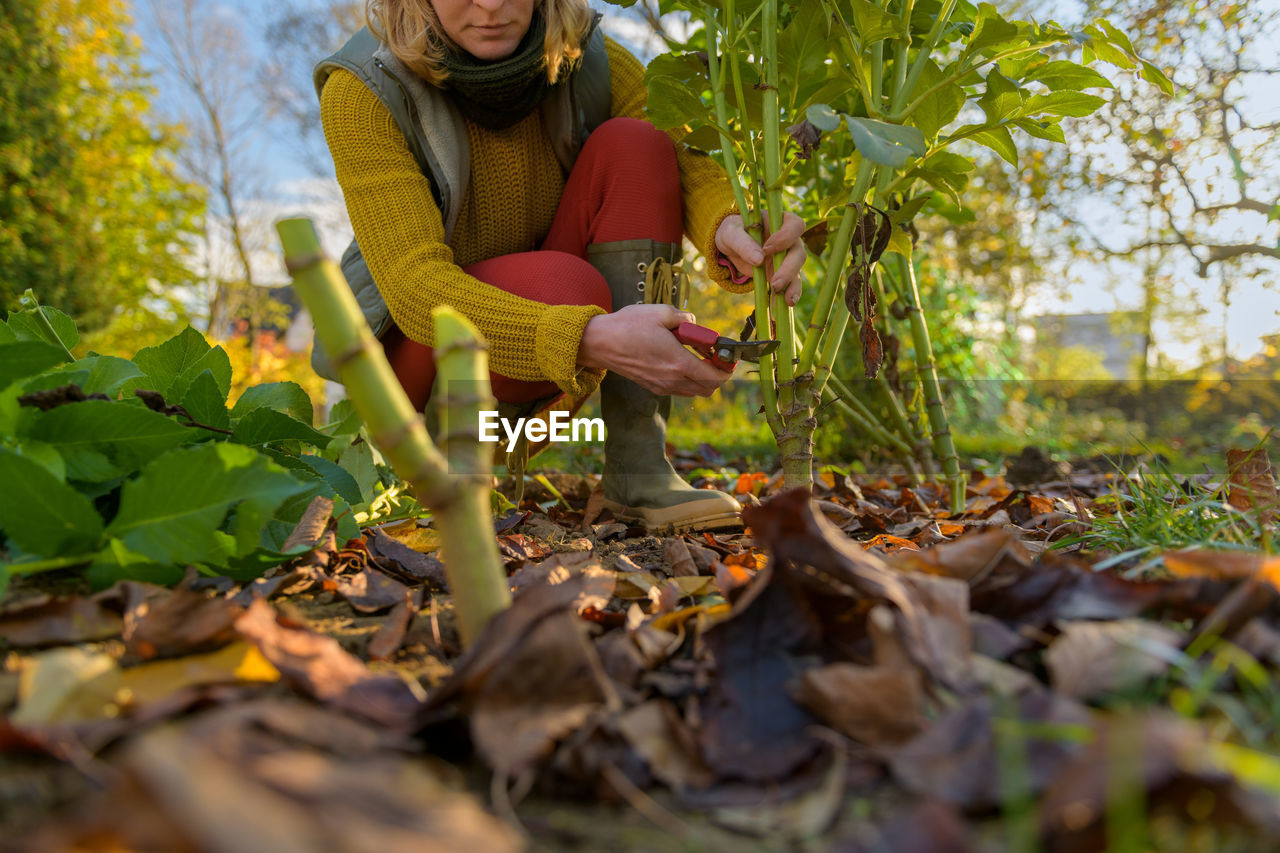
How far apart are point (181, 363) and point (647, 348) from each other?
82 centimetres

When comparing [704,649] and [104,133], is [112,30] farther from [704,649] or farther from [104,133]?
[704,649]

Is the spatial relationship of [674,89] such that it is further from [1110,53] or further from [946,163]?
[1110,53]

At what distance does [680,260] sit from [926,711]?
1.58 metres

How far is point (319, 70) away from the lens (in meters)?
1.85

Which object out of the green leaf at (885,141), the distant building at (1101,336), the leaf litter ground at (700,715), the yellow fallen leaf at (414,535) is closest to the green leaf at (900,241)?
the green leaf at (885,141)

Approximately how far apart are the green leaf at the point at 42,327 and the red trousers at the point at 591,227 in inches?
30.2

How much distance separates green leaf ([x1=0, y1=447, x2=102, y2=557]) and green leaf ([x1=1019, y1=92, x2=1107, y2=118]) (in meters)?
1.47

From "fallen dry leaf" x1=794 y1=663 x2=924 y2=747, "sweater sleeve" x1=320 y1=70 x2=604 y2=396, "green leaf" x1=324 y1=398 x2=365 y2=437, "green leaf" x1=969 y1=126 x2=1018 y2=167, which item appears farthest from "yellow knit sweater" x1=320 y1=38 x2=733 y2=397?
"fallen dry leaf" x1=794 y1=663 x2=924 y2=747

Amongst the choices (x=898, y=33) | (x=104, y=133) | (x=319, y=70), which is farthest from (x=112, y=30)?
(x=898, y=33)

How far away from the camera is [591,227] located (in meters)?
2.07

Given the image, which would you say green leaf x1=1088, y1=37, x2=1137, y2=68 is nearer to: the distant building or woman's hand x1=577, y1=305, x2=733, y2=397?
woman's hand x1=577, y1=305, x2=733, y2=397

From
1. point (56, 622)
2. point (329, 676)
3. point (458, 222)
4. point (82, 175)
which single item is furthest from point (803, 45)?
point (82, 175)

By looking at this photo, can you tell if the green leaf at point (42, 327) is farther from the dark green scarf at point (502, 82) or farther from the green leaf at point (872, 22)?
the green leaf at point (872, 22)

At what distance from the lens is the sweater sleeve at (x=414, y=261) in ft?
5.18
